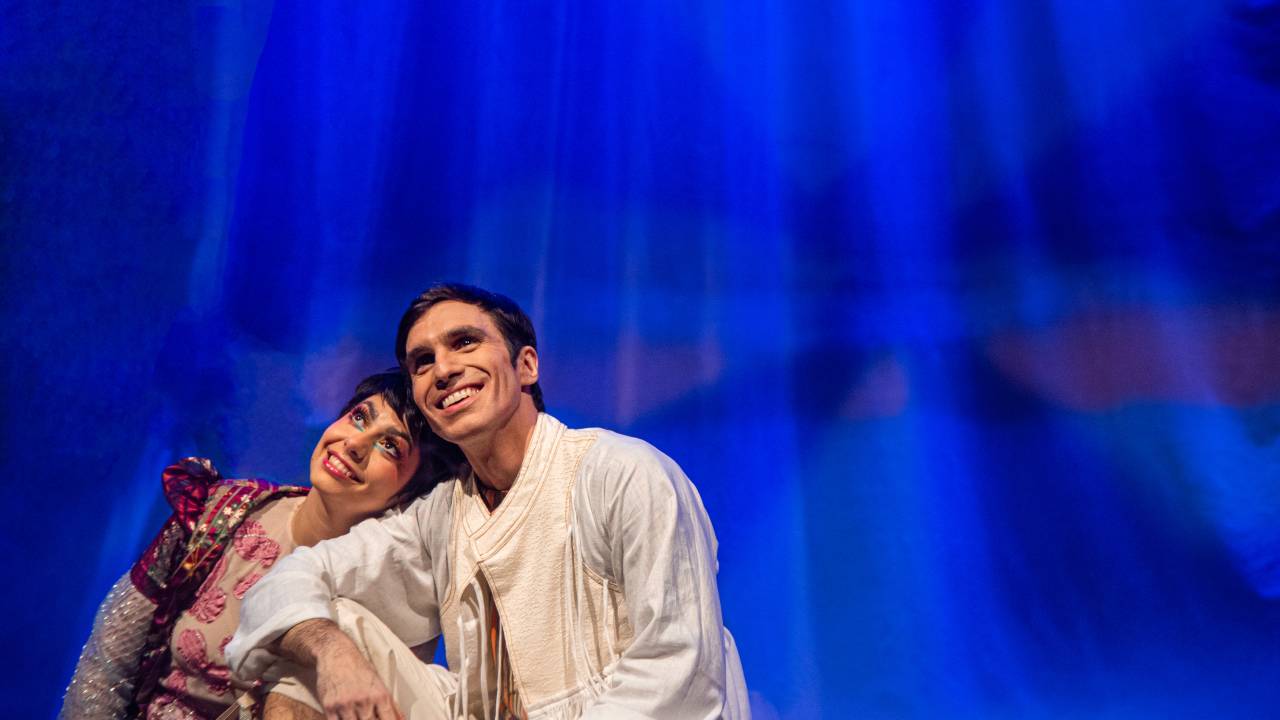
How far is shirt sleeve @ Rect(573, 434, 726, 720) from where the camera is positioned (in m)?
1.26

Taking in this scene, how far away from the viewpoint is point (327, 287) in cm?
293

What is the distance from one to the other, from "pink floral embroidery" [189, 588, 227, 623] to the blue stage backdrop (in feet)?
3.58

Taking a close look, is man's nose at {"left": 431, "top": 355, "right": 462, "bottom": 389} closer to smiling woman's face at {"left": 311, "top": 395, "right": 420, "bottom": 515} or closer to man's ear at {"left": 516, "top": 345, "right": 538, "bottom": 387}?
man's ear at {"left": 516, "top": 345, "right": 538, "bottom": 387}

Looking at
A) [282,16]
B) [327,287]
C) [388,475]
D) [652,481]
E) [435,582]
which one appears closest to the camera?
[652,481]

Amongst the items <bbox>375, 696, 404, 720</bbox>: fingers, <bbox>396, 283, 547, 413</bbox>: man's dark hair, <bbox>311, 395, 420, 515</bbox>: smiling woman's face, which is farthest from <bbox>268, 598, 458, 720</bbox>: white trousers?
<bbox>396, 283, 547, 413</bbox>: man's dark hair

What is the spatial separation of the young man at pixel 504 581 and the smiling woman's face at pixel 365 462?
84mm

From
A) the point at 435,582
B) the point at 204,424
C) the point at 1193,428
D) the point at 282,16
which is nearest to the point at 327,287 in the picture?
the point at 204,424

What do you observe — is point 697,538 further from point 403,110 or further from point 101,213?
point 101,213

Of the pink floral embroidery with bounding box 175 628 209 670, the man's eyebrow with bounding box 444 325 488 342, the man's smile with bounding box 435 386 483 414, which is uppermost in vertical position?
the man's eyebrow with bounding box 444 325 488 342

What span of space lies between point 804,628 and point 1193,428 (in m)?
1.17

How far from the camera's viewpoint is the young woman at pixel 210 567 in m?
1.73

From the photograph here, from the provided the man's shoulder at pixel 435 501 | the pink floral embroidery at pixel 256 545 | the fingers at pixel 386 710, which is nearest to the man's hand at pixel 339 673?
the fingers at pixel 386 710

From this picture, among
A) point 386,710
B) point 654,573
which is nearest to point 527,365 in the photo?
point 654,573

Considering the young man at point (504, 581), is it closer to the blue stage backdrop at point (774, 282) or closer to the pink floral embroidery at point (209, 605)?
the pink floral embroidery at point (209, 605)
